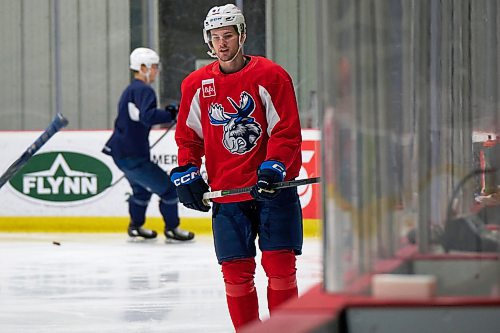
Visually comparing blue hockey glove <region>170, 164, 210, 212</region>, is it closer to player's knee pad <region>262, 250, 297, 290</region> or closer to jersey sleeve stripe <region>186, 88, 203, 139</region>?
jersey sleeve stripe <region>186, 88, 203, 139</region>

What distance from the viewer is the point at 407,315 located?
137 cm

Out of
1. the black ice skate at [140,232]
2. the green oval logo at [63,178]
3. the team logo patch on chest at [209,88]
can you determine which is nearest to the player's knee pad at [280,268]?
the team logo patch on chest at [209,88]

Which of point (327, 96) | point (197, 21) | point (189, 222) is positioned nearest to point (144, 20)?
point (197, 21)

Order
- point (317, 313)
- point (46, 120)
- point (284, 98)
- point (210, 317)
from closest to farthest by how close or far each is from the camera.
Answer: point (317, 313) → point (284, 98) → point (210, 317) → point (46, 120)

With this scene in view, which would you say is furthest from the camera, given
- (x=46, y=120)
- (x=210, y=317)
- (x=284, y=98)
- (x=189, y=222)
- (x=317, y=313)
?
(x=46, y=120)

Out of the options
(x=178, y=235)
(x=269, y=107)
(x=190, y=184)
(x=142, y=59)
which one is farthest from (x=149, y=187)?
(x=269, y=107)

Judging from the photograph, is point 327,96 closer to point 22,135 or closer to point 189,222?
point 189,222

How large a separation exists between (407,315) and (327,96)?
0.87 ft

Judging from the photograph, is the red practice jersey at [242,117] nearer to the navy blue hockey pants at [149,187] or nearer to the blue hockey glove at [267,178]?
the blue hockey glove at [267,178]

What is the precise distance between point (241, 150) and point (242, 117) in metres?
0.08

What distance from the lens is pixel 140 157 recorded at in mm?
6938

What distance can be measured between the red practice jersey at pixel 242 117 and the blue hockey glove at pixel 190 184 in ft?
0.12

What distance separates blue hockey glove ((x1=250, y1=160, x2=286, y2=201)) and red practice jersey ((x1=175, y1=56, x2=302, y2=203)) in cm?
5

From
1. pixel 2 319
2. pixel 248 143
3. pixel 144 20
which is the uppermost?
pixel 144 20
